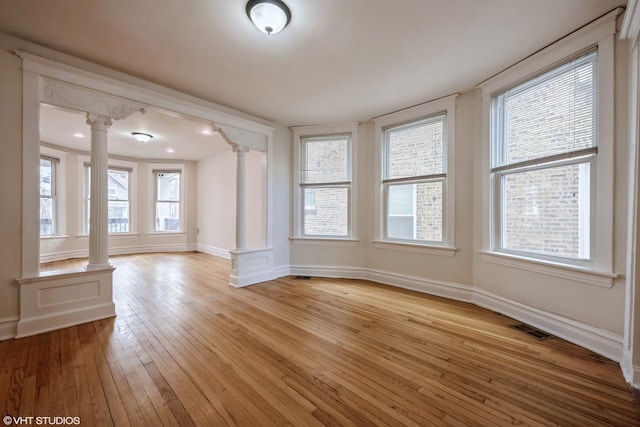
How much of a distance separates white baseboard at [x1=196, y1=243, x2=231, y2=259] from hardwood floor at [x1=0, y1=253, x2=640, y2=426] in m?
3.50

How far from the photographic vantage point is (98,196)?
2854 mm

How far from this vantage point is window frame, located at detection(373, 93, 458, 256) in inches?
138

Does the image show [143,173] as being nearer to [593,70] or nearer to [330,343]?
[330,343]

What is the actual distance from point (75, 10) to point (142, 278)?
12.5 ft

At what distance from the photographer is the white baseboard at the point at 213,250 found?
261 inches

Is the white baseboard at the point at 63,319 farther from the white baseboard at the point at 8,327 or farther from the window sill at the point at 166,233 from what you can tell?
the window sill at the point at 166,233

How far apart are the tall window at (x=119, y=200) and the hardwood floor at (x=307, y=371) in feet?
17.2

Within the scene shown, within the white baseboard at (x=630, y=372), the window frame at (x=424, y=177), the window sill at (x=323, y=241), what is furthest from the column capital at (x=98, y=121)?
the white baseboard at (x=630, y=372)

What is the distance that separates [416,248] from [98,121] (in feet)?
13.9

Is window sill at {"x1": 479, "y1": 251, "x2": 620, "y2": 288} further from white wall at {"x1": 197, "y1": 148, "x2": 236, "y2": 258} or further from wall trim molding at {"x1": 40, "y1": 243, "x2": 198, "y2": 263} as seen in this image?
wall trim molding at {"x1": 40, "y1": 243, "x2": 198, "y2": 263}

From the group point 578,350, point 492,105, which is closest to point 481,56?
point 492,105

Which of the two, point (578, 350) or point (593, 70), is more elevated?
point (593, 70)

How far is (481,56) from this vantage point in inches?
104

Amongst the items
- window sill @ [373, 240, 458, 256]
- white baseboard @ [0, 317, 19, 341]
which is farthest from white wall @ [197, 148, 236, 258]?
white baseboard @ [0, 317, 19, 341]
